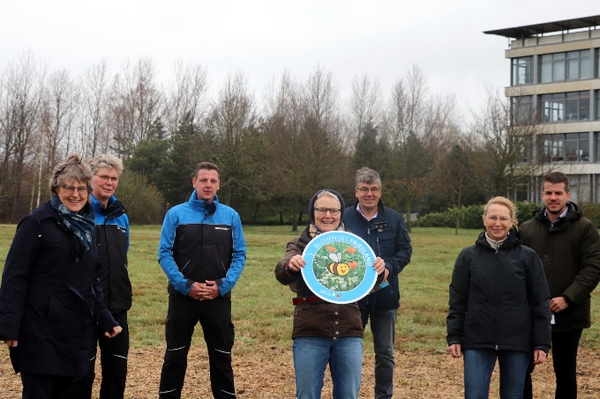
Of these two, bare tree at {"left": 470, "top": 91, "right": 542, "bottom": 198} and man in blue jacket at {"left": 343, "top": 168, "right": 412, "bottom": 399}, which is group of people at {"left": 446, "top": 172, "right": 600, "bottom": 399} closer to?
man in blue jacket at {"left": 343, "top": 168, "right": 412, "bottom": 399}

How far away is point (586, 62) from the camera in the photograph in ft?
190

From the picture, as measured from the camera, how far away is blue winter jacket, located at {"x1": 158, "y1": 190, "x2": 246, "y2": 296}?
613 centimetres

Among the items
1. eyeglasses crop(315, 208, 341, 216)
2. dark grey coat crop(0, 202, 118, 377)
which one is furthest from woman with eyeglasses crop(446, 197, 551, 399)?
dark grey coat crop(0, 202, 118, 377)

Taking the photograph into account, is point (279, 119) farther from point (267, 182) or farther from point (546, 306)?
point (546, 306)

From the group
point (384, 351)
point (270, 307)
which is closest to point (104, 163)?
point (384, 351)

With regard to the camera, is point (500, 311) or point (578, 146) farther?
point (578, 146)

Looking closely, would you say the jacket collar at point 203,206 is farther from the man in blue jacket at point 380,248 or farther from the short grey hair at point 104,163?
the man in blue jacket at point 380,248

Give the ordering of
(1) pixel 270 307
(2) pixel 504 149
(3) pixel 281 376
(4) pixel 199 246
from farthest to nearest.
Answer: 1. (2) pixel 504 149
2. (1) pixel 270 307
3. (3) pixel 281 376
4. (4) pixel 199 246

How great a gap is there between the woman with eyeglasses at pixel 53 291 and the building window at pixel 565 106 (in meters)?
57.7

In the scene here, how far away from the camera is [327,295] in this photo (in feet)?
16.4

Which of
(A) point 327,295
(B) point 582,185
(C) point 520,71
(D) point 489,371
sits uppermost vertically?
(C) point 520,71

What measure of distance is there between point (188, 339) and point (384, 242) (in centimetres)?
195

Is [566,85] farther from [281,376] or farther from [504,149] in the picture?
[281,376]

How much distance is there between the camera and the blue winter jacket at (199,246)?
6.13 meters
